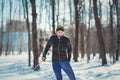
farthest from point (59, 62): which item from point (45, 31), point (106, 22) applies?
point (45, 31)

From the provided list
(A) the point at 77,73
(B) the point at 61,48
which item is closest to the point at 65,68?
(B) the point at 61,48

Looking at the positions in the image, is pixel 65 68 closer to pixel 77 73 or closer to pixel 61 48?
pixel 61 48

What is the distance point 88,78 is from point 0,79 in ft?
13.6

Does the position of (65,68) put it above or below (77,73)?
above

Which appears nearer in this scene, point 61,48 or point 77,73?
point 61,48

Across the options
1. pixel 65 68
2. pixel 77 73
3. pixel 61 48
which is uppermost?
pixel 61 48

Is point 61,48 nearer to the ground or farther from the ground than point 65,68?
farther from the ground

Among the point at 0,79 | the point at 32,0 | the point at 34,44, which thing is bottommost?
the point at 0,79

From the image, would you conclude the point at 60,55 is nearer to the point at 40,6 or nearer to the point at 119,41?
the point at 119,41

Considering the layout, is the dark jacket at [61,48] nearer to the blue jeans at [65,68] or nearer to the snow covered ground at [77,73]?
the blue jeans at [65,68]

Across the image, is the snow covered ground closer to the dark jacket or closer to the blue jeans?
the blue jeans

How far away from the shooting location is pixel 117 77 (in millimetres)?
12578

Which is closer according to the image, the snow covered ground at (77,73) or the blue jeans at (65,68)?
the blue jeans at (65,68)

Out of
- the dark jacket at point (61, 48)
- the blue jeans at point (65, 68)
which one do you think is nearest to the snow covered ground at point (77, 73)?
the blue jeans at point (65, 68)
